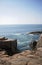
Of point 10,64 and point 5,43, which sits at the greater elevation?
point 10,64

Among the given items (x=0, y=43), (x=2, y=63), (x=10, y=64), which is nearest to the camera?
(x=10, y=64)

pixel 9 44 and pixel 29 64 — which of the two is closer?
pixel 29 64

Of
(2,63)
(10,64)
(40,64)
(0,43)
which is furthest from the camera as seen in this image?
(0,43)

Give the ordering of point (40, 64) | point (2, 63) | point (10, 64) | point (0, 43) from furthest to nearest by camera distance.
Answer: point (0, 43) → point (2, 63) → point (10, 64) → point (40, 64)

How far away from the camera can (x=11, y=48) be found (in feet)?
50.8

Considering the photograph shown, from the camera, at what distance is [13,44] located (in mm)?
15656

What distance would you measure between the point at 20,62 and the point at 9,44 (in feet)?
34.7

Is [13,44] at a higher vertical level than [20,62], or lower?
lower

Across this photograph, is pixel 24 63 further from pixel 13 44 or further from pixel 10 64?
pixel 13 44

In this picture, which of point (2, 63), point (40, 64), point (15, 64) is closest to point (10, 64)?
point (15, 64)

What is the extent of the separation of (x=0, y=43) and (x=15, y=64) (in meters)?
10.5

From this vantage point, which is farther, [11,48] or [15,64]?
[11,48]

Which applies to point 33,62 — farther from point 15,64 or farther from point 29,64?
point 15,64

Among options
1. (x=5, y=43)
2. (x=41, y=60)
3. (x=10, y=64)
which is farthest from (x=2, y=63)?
(x=5, y=43)
